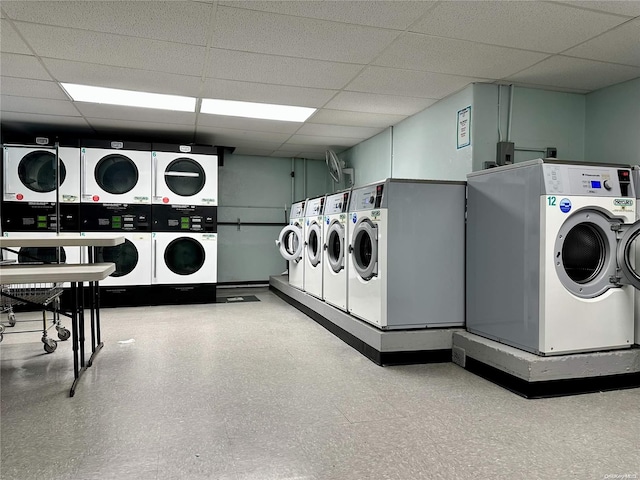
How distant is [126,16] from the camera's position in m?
2.54

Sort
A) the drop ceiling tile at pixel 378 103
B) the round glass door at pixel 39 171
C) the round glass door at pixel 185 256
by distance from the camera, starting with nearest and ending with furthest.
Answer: the drop ceiling tile at pixel 378 103 → the round glass door at pixel 39 171 → the round glass door at pixel 185 256

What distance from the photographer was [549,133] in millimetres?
3828

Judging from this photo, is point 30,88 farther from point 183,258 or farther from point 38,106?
point 183,258

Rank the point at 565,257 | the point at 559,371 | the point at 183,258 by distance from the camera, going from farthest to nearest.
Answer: the point at 183,258
the point at 565,257
the point at 559,371

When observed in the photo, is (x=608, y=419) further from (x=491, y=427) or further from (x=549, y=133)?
(x=549, y=133)

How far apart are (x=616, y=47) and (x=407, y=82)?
4.82ft

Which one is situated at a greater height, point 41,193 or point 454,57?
point 454,57

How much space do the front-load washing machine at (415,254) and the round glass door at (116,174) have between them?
3.42 m

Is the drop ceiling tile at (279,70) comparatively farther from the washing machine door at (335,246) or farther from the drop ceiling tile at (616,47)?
the drop ceiling tile at (616,47)

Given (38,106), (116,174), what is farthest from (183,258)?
(38,106)

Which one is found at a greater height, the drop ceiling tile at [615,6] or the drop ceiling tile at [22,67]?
the drop ceiling tile at [22,67]

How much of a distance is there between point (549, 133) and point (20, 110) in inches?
208

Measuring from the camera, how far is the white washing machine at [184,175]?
212 inches

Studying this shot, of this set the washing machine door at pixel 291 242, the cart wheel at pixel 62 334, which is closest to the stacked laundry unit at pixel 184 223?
the washing machine door at pixel 291 242
